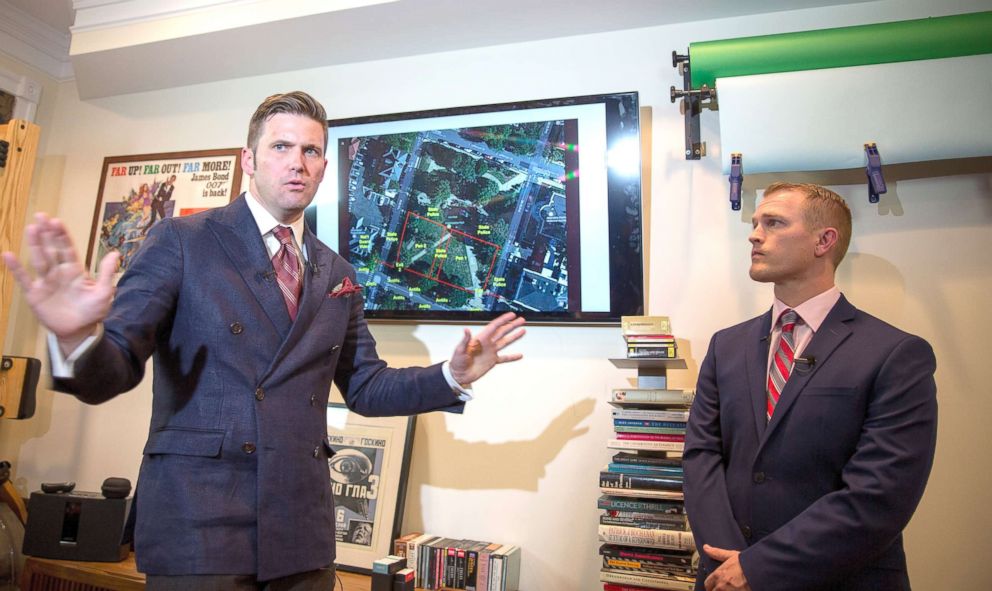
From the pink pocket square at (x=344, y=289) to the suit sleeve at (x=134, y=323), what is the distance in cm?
37

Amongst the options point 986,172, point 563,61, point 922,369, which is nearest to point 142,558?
point 922,369

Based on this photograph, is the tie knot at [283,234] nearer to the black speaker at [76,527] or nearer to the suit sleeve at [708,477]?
the suit sleeve at [708,477]

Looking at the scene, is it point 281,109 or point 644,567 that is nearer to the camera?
point 281,109

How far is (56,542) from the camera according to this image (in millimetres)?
2738

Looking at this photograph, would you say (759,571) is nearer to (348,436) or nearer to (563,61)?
(348,436)

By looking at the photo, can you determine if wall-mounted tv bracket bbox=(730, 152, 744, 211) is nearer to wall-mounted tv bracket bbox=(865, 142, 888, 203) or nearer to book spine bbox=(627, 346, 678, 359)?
wall-mounted tv bracket bbox=(865, 142, 888, 203)

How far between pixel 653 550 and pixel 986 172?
1813 millimetres

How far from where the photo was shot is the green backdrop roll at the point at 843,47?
2.30 metres

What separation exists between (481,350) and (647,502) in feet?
3.12

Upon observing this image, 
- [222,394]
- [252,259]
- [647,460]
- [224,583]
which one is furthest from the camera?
[647,460]

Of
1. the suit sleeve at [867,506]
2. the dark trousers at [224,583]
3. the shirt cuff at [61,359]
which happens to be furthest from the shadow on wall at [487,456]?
the shirt cuff at [61,359]

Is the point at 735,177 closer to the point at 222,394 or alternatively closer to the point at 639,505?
the point at 639,505

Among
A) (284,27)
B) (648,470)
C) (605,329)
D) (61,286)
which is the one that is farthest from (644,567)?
(284,27)

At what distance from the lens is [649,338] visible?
2346 millimetres
